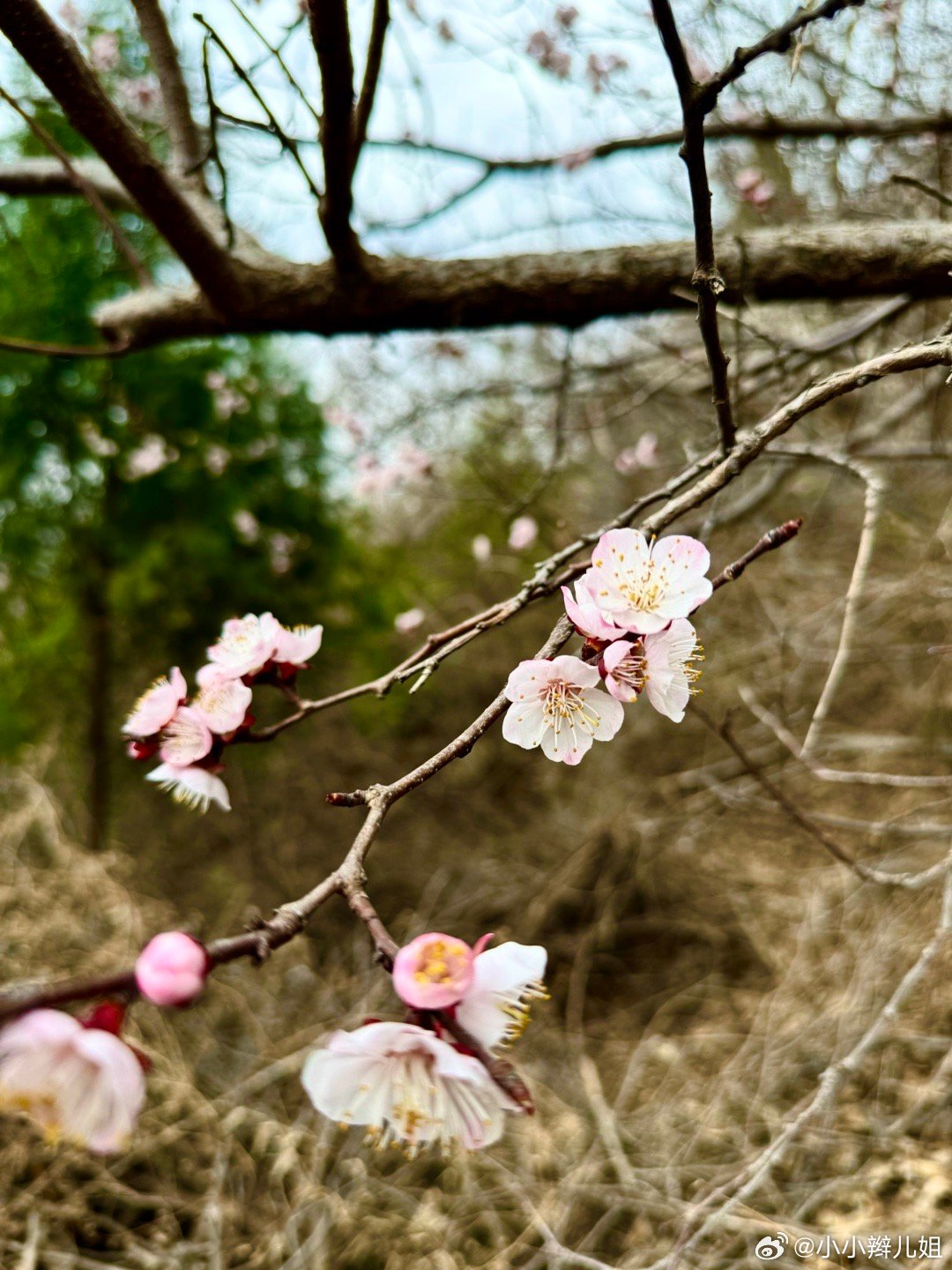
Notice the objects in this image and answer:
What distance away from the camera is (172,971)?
58 centimetres

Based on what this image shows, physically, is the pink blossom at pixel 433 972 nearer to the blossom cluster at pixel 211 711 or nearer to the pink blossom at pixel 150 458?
the blossom cluster at pixel 211 711

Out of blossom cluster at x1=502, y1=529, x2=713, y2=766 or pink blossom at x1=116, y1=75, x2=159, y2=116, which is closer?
blossom cluster at x1=502, y1=529, x2=713, y2=766

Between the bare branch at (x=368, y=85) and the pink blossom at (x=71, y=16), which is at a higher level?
the pink blossom at (x=71, y=16)

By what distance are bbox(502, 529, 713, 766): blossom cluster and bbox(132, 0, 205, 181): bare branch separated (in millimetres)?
1759

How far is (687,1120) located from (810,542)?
3.30 meters

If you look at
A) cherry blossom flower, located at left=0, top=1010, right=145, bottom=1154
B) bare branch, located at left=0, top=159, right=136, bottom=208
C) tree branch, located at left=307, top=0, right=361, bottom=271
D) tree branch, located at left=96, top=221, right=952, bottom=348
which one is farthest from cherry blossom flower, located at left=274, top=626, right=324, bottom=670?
bare branch, located at left=0, top=159, right=136, bottom=208

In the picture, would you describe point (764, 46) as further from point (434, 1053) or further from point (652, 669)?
point (434, 1053)

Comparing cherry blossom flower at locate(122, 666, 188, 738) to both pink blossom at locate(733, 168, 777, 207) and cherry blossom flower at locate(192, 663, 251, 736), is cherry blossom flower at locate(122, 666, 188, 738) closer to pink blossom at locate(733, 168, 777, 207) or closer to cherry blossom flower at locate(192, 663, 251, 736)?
cherry blossom flower at locate(192, 663, 251, 736)

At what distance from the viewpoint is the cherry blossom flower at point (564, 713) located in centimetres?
88

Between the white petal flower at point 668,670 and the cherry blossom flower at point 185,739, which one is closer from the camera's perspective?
the white petal flower at point 668,670

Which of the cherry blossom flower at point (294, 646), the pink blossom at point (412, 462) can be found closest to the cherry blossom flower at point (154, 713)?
the cherry blossom flower at point (294, 646)

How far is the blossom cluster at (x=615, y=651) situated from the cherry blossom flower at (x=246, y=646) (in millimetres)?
343

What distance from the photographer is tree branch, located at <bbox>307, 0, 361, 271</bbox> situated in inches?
51.4

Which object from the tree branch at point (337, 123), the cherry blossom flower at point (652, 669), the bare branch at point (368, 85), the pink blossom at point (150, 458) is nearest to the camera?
the cherry blossom flower at point (652, 669)
